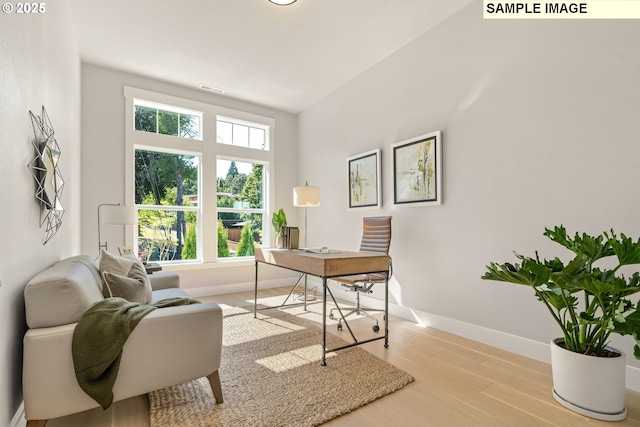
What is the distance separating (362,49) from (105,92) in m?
3.32

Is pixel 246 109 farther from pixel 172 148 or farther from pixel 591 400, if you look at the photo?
pixel 591 400

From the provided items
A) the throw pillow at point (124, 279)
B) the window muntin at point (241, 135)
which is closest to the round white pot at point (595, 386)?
the throw pillow at point (124, 279)

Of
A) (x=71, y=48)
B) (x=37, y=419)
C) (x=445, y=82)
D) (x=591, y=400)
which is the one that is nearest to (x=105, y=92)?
(x=71, y=48)

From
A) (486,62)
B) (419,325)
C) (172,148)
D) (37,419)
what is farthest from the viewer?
(172,148)

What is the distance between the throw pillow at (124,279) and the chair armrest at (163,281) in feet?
2.03

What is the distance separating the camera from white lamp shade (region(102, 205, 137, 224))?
3.09 meters

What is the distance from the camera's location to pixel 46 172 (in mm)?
1955

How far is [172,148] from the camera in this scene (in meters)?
4.43

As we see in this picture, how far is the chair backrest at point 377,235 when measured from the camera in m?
3.38

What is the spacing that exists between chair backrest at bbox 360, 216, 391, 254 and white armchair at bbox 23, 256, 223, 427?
6.77ft

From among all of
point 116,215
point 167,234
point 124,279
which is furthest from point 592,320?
point 167,234

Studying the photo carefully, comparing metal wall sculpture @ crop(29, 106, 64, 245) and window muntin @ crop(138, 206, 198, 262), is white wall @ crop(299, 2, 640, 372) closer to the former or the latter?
window muntin @ crop(138, 206, 198, 262)

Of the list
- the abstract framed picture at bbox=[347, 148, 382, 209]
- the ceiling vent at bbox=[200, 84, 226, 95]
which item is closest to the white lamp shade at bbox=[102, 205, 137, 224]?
the ceiling vent at bbox=[200, 84, 226, 95]

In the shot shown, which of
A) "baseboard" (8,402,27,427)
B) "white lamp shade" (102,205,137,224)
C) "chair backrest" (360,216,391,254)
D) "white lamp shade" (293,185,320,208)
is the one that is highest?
"white lamp shade" (293,185,320,208)
